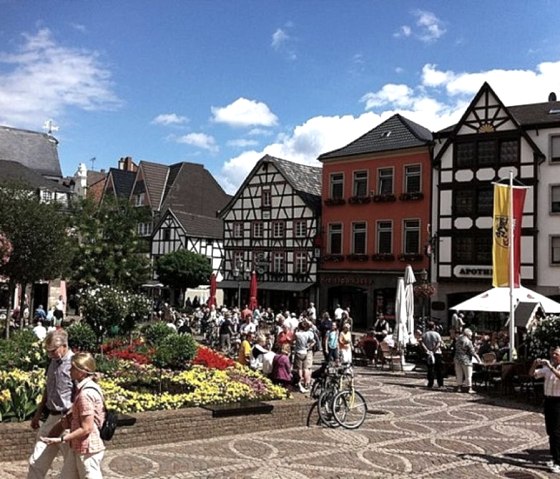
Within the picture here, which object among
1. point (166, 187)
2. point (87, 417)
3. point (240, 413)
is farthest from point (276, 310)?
Answer: point (87, 417)

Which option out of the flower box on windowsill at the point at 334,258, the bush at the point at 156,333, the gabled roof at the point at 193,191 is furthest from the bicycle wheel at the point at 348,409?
the gabled roof at the point at 193,191

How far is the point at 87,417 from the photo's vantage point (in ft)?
20.3

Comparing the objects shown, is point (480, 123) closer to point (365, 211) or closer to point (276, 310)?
point (365, 211)

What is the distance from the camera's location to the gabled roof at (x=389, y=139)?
4081 cm

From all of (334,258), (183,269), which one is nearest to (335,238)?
(334,258)

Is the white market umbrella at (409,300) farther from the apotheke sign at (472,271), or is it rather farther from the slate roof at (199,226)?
the slate roof at (199,226)

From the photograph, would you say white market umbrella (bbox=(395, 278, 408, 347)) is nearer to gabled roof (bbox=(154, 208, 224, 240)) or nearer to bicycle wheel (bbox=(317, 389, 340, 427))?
bicycle wheel (bbox=(317, 389, 340, 427))

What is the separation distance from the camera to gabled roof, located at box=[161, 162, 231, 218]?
6512 cm

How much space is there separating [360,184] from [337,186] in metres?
1.62

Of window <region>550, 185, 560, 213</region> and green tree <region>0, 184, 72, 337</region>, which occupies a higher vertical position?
window <region>550, 185, 560, 213</region>

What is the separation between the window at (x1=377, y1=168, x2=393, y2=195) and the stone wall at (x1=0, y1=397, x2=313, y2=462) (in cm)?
2977

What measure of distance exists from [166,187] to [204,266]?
55.4 feet

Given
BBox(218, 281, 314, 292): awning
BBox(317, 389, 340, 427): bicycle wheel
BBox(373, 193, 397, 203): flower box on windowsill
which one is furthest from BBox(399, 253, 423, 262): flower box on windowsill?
BBox(317, 389, 340, 427): bicycle wheel

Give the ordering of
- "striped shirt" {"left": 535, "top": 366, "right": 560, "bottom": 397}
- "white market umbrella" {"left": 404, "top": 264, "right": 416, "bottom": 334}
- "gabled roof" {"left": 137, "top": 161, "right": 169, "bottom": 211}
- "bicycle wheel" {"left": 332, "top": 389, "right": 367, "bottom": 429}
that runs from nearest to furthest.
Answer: "striped shirt" {"left": 535, "top": 366, "right": 560, "bottom": 397}
"bicycle wheel" {"left": 332, "top": 389, "right": 367, "bottom": 429}
"white market umbrella" {"left": 404, "top": 264, "right": 416, "bottom": 334}
"gabled roof" {"left": 137, "top": 161, "right": 169, "bottom": 211}
